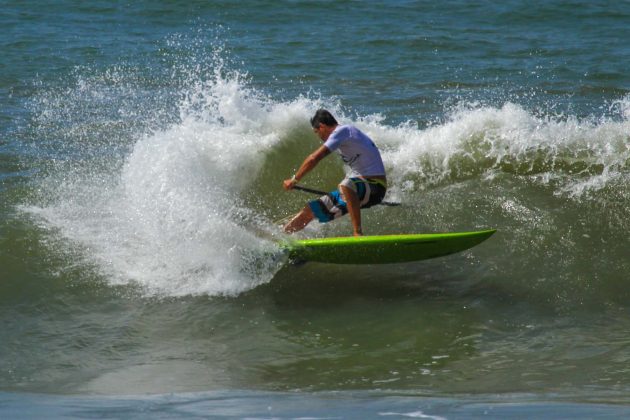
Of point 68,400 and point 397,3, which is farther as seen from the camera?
point 397,3

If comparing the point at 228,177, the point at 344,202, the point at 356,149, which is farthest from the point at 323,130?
the point at 228,177

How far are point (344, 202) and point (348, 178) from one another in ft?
0.78

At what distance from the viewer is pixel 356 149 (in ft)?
29.5

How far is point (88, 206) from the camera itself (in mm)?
10672

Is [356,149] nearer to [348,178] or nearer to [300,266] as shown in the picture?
[348,178]

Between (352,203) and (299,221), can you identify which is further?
(299,221)

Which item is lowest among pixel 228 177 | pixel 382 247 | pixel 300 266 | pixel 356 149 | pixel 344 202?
pixel 300 266

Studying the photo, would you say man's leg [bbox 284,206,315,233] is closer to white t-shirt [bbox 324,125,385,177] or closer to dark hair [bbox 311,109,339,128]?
white t-shirt [bbox 324,125,385,177]

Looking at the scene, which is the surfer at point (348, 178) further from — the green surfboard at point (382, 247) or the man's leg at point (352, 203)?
the green surfboard at point (382, 247)

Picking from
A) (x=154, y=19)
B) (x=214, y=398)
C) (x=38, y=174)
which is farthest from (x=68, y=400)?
(x=154, y=19)

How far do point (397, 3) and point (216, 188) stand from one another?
46.4 ft

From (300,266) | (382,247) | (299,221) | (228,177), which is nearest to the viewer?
(382,247)

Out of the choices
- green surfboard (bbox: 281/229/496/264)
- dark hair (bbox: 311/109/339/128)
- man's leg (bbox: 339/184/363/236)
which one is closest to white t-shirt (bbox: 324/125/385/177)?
dark hair (bbox: 311/109/339/128)

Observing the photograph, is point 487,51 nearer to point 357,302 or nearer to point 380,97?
point 380,97
